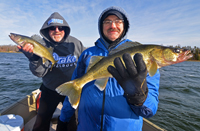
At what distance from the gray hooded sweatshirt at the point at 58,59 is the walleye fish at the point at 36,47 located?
0.61 feet

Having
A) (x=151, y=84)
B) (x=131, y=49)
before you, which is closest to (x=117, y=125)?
(x=151, y=84)

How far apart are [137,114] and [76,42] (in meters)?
3.38

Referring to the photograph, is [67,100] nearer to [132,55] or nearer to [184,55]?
[132,55]

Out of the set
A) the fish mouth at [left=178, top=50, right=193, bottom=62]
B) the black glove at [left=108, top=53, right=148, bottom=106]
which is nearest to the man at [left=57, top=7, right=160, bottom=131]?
the black glove at [left=108, top=53, right=148, bottom=106]

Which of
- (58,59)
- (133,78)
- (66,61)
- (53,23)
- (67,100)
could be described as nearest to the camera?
(133,78)

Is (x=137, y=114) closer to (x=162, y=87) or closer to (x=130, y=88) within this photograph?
(x=130, y=88)

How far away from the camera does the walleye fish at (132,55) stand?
2.15 m

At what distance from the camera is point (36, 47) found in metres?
4.05

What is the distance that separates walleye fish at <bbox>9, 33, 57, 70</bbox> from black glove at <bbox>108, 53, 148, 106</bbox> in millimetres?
2894

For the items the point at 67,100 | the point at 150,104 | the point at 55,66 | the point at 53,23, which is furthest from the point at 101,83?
the point at 53,23

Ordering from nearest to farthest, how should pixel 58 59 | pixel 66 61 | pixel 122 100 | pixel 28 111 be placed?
pixel 122 100, pixel 66 61, pixel 58 59, pixel 28 111

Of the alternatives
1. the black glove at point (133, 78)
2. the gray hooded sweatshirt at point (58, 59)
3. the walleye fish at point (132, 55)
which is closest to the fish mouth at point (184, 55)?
the walleye fish at point (132, 55)

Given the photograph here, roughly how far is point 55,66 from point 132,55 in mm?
2963

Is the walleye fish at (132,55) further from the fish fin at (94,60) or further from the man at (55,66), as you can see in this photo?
the man at (55,66)
